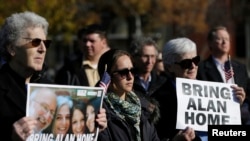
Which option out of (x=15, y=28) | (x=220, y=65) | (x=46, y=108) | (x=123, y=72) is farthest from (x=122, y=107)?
(x=220, y=65)

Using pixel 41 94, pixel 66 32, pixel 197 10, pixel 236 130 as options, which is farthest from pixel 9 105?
pixel 197 10

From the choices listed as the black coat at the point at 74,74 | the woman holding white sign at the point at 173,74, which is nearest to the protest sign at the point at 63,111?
the woman holding white sign at the point at 173,74

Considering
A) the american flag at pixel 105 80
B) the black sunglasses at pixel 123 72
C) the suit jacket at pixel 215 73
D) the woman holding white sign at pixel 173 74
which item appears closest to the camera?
the american flag at pixel 105 80

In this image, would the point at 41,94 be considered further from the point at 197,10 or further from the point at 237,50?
the point at 237,50

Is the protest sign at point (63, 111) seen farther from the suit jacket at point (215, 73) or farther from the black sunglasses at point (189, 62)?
the suit jacket at point (215, 73)

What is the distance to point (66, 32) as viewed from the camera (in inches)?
1108

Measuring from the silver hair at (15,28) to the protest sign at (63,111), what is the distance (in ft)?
1.70

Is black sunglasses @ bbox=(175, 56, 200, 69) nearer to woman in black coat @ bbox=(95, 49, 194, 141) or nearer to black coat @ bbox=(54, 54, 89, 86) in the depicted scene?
woman in black coat @ bbox=(95, 49, 194, 141)

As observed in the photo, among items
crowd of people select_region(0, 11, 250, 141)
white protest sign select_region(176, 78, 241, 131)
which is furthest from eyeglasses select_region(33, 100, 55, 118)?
white protest sign select_region(176, 78, 241, 131)

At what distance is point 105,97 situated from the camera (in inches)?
211

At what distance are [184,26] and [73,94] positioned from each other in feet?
104

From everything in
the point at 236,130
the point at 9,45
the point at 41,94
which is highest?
the point at 9,45

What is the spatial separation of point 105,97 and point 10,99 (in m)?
0.97

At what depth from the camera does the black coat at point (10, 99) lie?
4.51 m
